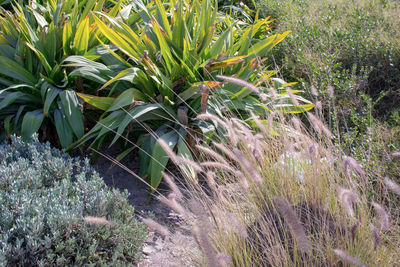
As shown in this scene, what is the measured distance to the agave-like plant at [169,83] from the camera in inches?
119

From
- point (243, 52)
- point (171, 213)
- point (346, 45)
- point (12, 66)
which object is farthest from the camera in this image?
point (346, 45)

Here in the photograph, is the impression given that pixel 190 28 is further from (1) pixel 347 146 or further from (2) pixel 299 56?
(1) pixel 347 146

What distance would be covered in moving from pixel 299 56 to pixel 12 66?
10.2ft

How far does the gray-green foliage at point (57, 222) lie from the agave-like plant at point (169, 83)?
1.88ft

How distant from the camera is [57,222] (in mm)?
2002

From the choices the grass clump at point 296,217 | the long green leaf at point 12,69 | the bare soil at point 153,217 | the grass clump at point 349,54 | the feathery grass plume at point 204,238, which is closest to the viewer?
the feathery grass plume at point 204,238

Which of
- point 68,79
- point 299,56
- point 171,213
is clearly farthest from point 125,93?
point 299,56

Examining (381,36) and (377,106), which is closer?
(377,106)

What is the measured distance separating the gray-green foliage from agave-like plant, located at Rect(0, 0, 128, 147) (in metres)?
0.70

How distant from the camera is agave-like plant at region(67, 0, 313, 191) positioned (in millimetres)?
3020

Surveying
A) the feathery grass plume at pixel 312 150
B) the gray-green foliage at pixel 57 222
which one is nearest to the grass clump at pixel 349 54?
the feathery grass plume at pixel 312 150

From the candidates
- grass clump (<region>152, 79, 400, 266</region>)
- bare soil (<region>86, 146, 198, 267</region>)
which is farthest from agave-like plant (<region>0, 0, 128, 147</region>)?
grass clump (<region>152, 79, 400, 266</region>)

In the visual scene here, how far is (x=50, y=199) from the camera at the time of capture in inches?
85.9

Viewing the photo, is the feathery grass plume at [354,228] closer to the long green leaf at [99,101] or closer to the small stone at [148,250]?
the small stone at [148,250]
